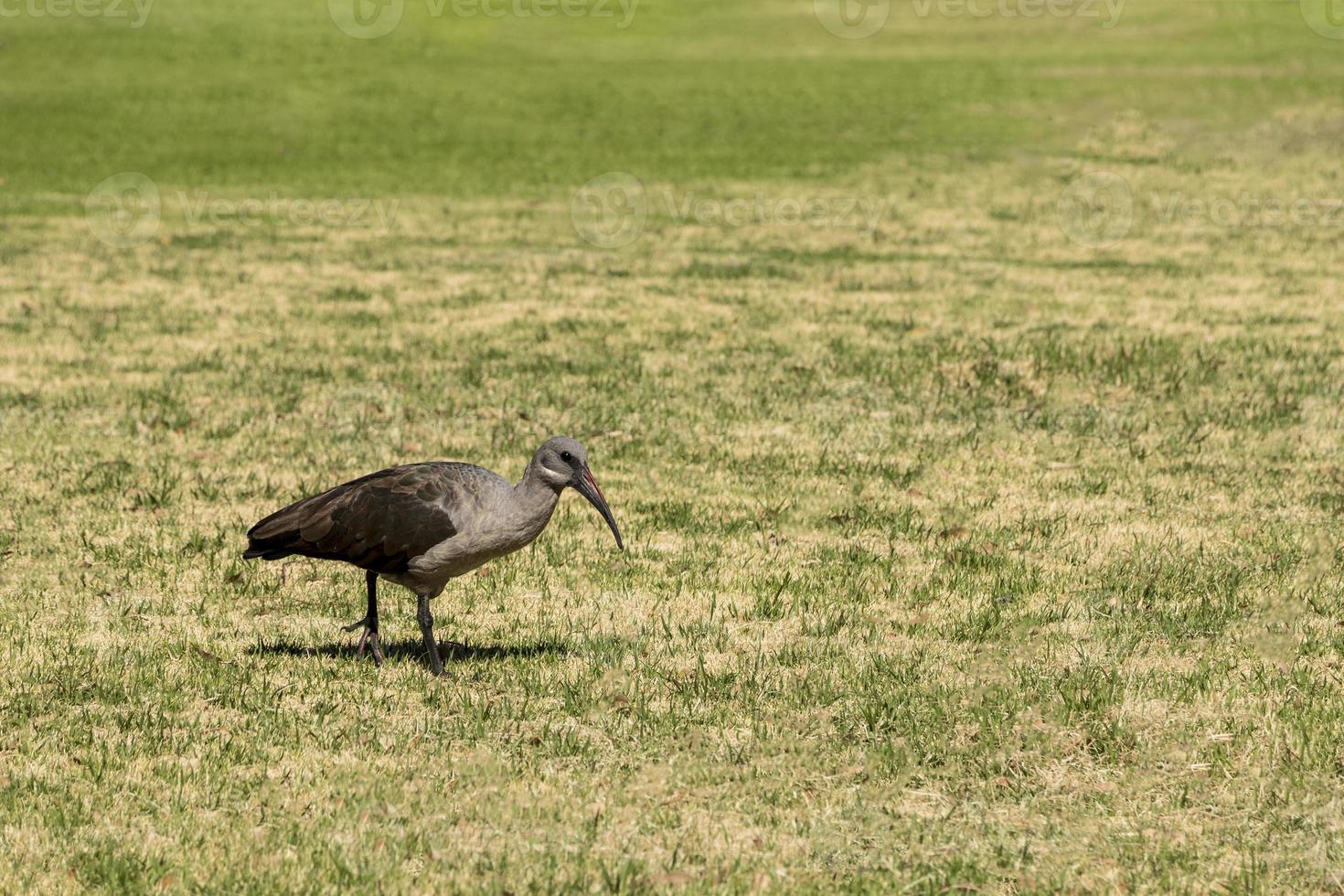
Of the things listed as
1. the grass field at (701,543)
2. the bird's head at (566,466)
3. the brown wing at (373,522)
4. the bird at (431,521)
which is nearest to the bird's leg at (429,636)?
the bird at (431,521)

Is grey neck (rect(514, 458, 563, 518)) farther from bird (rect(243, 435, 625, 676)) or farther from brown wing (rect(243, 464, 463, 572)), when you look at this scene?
brown wing (rect(243, 464, 463, 572))

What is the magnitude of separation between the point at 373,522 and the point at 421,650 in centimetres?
111

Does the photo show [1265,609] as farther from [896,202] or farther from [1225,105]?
[1225,105]

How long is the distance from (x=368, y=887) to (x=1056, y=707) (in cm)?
353

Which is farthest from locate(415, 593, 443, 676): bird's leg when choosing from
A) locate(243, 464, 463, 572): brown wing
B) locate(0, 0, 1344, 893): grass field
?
locate(243, 464, 463, 572): brown wing

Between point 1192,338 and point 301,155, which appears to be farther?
point 301,155

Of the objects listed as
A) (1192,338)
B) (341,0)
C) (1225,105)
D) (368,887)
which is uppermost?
(341,0)

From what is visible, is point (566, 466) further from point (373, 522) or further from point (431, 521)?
point (373, 522)

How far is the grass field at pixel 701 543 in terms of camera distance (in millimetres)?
6469

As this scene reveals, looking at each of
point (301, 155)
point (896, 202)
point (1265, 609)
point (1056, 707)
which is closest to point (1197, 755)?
point (1056, 707)

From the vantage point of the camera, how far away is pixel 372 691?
311 inches

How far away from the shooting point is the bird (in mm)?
7746

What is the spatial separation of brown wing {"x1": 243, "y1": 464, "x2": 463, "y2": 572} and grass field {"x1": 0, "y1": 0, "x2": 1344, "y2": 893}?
66 cm

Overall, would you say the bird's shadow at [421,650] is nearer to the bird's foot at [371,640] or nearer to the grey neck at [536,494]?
the bird's foot at [371,640]
